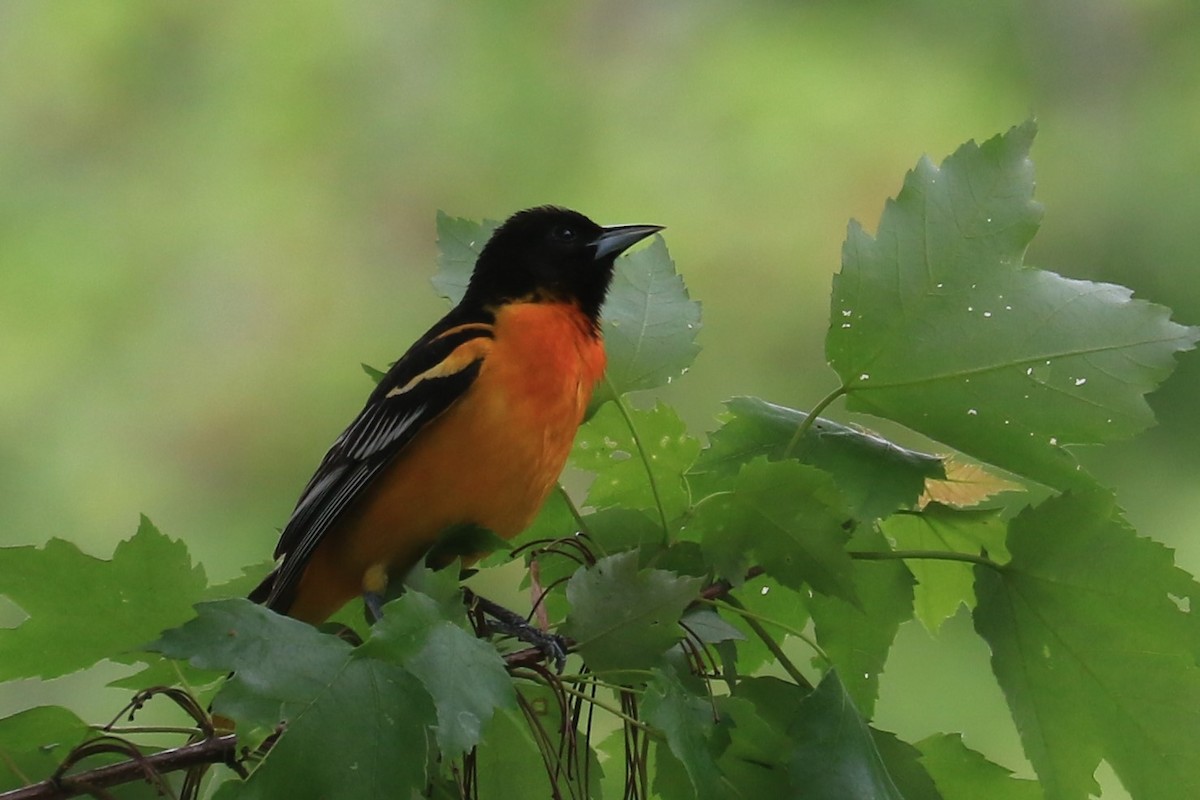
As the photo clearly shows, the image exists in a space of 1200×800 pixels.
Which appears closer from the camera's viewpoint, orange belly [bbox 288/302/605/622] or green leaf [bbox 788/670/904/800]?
green leaf [bbox 788/670/904/800]

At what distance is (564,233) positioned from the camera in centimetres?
217

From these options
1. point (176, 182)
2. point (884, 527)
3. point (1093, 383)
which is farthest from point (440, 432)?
point (176, 182)

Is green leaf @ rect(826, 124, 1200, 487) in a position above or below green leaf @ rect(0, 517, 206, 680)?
above

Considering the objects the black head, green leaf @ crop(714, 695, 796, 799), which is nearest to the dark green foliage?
green leaf @ crop(714, 695, 796, 799)

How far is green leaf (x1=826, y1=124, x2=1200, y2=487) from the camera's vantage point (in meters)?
1.34

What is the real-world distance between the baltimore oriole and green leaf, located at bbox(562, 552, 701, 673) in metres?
0.48

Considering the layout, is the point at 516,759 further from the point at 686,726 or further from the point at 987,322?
the point at 987,322

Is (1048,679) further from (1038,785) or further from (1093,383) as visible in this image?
(1093,383)

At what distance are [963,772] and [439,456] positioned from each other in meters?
0.72

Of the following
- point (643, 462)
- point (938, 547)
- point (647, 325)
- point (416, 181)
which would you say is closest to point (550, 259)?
point (647, 325)

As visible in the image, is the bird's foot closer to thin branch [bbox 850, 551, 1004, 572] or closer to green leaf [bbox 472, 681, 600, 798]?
green leaf [bbox 472, 681, 600, 798]

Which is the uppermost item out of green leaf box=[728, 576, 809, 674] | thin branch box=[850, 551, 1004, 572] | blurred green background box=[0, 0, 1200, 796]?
blurred green background box=[0, 0, 1200, 796]

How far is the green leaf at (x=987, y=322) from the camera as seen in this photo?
134 centimetres

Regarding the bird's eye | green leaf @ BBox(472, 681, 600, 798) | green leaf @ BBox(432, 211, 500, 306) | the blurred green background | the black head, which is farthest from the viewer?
the blurred green background
